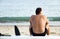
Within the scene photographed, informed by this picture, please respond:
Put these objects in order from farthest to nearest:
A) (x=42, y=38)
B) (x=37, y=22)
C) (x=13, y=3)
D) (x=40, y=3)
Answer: (x=13, y=3) < (x=40, y=3) < (x=37, y=22) < (x=42, y=38)

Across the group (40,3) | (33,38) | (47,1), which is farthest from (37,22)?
(47,1)

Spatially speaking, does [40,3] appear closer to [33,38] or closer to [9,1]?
[9,1]

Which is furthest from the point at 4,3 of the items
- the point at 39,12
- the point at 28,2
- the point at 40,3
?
the point at 39,12

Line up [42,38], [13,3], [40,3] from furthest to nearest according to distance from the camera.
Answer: [13,3]
[40,3]
[42,38]

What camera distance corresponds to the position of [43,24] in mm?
3543

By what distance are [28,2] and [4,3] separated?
11.3 ft

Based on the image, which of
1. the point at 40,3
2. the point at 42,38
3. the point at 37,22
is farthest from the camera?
the point at 40,3

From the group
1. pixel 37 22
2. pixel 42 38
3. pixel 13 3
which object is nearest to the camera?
pixel 42 38

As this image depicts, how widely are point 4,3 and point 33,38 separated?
1008 inches

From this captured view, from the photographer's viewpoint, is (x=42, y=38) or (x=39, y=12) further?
(x=39, y=12)

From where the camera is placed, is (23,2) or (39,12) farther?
(23,2)

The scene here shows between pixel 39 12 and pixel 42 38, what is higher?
pixel 39 12

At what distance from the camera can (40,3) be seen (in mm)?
26797

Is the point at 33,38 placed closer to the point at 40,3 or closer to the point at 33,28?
the point at 33,28
